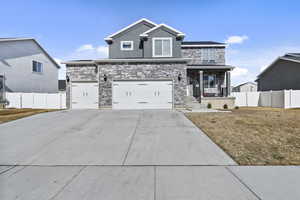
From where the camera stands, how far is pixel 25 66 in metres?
18.8

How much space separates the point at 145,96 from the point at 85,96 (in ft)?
16.6

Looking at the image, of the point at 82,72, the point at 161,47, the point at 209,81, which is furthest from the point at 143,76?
the point at 209,81

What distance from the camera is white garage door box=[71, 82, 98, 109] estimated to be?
569 inches

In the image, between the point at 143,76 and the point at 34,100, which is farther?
the point at 34,100

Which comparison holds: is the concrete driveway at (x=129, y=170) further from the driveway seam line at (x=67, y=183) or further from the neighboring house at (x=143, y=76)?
the neighboring house at (x=143, y=76)

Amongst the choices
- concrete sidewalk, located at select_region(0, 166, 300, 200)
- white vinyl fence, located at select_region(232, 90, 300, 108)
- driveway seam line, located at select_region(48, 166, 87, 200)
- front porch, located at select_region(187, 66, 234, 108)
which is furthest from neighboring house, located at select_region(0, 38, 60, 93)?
white vinyl fence, located at select_region(232, 90, 300, 108)

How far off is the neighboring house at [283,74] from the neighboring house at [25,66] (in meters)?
28.0

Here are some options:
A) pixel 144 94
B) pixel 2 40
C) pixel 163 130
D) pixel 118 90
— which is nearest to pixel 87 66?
pixel 118 90

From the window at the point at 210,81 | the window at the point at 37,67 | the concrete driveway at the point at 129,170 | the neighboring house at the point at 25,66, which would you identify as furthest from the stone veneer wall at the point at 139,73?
the window at the point at 37,67

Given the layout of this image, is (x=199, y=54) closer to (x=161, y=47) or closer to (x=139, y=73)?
(x=161, y=47)

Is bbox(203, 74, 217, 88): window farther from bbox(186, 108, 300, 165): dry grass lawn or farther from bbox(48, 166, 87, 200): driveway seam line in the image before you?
bbox(48, 166, 87, 200): driveway seam line

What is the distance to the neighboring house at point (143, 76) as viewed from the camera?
13.7 m

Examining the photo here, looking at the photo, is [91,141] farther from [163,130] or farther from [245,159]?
[245,159]

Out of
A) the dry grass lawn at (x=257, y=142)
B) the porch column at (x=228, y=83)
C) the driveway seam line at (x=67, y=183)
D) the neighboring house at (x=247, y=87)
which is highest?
the neighboring house at (x=247, y=87)
